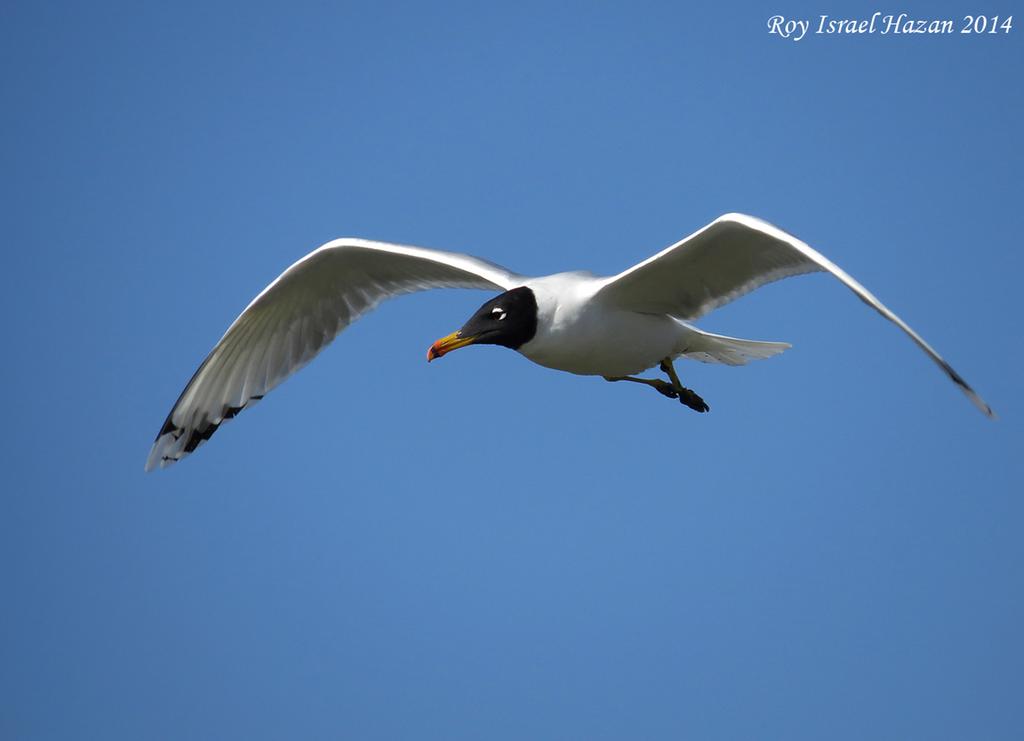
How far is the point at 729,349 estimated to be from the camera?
26.4 feet

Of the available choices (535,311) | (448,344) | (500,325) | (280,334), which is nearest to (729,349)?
(535,311)

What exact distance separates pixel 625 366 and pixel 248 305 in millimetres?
2331

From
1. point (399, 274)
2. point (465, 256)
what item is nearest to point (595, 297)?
point (465, 256)

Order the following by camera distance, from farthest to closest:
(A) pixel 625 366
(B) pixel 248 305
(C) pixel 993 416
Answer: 1. (B) pixel 248 305
2. (A) pixel 625 366
3. (C) pixel 993 416

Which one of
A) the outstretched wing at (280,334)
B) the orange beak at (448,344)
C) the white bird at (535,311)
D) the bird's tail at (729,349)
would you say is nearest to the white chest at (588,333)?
the white bird at (535,311)

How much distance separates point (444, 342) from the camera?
22.9ft

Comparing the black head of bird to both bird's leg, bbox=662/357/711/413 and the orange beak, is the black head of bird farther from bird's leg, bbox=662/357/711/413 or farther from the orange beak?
bird's leg, bbox=662/357/711/413

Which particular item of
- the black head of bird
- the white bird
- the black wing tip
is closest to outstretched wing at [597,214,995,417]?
the white bird

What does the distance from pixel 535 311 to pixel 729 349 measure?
162 centimetres

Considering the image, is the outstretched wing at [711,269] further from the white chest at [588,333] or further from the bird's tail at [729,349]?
the bird's tail at [729,349]

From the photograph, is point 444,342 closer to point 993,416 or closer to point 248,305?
point 248,305

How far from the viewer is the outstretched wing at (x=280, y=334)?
820cm

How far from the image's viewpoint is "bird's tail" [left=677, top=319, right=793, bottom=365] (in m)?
7.92

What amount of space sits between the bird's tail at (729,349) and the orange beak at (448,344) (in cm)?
150
